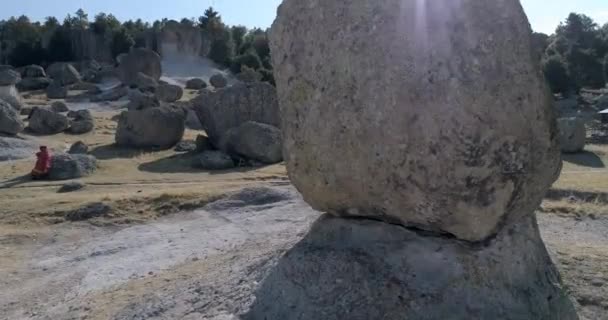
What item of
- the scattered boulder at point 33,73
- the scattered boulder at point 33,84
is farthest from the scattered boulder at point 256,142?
the scattered boulder at point 33,73

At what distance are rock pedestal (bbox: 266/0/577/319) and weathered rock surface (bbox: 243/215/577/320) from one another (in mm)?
10

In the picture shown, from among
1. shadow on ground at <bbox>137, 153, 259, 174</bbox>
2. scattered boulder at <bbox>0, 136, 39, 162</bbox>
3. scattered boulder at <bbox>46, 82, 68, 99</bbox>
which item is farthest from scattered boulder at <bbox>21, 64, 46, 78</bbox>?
shadow on ground at <bbox>137, 153, 259, 174</bbox>

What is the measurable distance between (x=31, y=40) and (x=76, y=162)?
4873 cm

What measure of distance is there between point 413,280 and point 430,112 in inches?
50.1

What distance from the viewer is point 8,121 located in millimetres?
23188

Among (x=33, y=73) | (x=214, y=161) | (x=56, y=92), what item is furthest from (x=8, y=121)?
(x=33, y=73)

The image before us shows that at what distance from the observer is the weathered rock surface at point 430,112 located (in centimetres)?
465

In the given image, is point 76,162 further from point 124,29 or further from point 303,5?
point 124,29

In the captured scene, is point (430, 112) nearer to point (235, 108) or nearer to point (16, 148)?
point (235, 108)

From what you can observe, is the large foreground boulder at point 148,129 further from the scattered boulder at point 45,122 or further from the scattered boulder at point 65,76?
the scattered boulder at point 65,76

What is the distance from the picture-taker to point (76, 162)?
17.5 metres

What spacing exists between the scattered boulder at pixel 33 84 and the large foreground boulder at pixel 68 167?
3112 centimetres

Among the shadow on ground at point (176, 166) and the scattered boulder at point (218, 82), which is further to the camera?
the scattered boulder at point (218, 82)

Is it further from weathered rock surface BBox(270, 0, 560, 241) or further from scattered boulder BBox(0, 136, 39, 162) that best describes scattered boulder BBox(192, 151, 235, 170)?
weathered rock surface BBox(270, 0, 560, 241)
